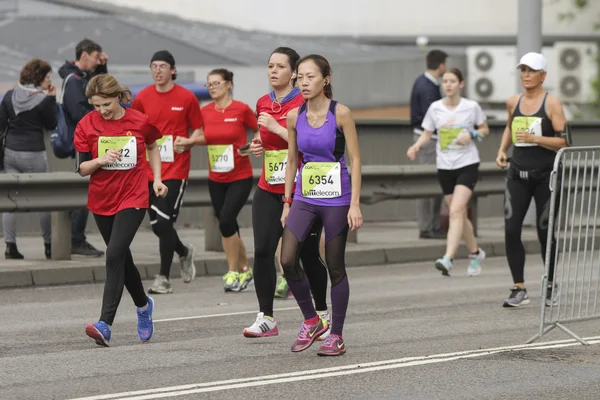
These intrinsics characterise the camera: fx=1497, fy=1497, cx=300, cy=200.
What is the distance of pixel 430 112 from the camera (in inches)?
572

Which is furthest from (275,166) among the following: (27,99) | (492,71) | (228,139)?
(492,71)

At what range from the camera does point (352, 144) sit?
29.7ft

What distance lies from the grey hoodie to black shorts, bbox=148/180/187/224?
216 cm

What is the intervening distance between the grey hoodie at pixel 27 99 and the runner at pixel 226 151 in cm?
224

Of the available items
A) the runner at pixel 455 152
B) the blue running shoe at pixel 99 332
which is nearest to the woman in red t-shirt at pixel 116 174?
the blue running shoe at pixel 99 332

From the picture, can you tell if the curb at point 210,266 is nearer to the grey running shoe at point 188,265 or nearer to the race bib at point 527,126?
the grey running shoe at point 188,265

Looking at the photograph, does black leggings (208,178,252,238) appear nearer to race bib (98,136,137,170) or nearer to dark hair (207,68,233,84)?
dark hair (207,68,233,84)

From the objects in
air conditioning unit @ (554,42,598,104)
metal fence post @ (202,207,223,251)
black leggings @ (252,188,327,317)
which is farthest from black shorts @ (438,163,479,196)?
air conditioning unit @ (554,42,598,104)

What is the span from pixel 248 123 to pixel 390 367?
15.3 ft

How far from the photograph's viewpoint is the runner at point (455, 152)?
14117mm

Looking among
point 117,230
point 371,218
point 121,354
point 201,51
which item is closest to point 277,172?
point 117,230

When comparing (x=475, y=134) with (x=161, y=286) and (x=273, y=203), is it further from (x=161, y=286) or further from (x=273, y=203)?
(x=273, y=203)

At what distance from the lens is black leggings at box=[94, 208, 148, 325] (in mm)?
9625

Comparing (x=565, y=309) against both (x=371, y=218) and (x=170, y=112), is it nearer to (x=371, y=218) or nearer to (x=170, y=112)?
(x=170, y=112)
